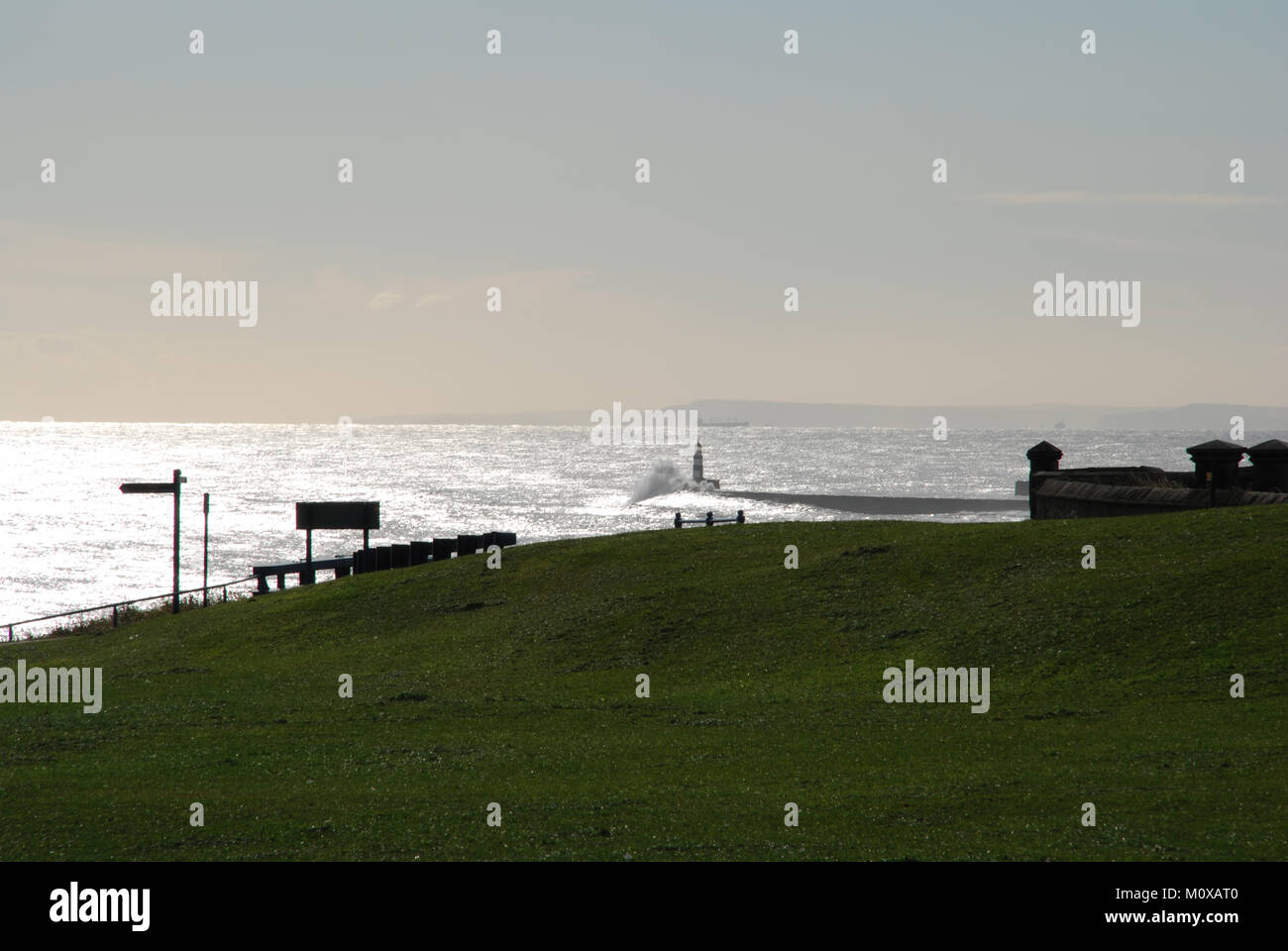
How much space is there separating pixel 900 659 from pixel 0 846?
15.8 m

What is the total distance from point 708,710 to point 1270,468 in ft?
83.0

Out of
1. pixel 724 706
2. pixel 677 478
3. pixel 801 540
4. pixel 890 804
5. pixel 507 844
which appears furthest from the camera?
pixel 677 478

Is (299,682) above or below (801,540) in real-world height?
below

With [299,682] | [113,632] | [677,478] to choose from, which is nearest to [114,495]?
[677,478]

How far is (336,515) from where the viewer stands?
43719mm

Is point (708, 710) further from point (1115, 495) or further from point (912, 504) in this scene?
point (912, 504)

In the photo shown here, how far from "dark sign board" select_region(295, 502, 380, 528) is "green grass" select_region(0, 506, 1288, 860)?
22.2 ft

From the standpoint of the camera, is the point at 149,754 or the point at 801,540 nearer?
the point at 149,754

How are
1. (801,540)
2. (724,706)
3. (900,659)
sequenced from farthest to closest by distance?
(801,540) → (900,659) → (724,706)

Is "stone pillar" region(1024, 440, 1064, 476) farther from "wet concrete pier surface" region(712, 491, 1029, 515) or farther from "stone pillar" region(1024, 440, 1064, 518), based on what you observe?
"wet concrete pier surface" region(712, 491, 1029, 515)

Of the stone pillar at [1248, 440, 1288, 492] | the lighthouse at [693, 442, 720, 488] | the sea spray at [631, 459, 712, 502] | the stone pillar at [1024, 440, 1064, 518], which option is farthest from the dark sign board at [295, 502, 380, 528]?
the lighthouse at [693, 442, 720, 488]

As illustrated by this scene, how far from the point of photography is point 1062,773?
14.3 metres

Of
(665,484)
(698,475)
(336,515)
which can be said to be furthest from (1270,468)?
(665,484)

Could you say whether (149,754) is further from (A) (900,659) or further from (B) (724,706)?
(A) (900,659)
